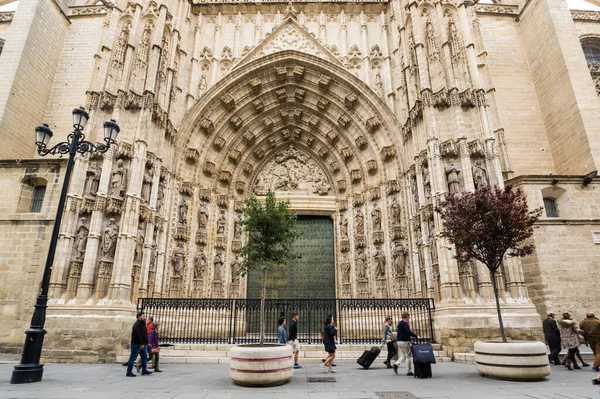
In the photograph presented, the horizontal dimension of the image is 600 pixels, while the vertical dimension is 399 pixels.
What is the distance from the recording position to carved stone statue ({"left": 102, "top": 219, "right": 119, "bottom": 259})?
36.2ft

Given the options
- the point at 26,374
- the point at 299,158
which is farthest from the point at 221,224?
the point at 26,374

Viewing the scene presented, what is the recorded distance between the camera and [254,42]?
1752cm

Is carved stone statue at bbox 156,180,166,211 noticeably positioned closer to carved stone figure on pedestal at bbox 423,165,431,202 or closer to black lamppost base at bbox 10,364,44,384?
black lamppost base at bbox 10,364,44,384

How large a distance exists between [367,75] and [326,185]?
5.73 metres

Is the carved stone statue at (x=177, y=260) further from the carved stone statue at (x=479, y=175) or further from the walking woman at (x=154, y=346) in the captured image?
the carved stone statue at (x=479, y=175)

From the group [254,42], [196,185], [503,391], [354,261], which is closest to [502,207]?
[503,391]

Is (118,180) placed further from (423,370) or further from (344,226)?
(423,370)

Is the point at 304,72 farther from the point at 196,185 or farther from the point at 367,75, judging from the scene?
the point at 196,185

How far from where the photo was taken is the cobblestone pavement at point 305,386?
532 centimetres

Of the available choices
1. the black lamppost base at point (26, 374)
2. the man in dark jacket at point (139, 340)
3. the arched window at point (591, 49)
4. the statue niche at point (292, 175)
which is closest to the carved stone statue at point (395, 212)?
the statue niche at point (292, 175)

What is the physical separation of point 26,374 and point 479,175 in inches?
511

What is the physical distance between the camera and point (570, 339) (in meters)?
8.22

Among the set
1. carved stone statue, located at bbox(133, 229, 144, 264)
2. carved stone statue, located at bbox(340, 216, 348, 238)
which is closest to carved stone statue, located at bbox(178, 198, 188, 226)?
carved stone statue, located at bbox(133, 229, 144, 264)

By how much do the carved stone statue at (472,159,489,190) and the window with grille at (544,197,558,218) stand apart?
3.99m
